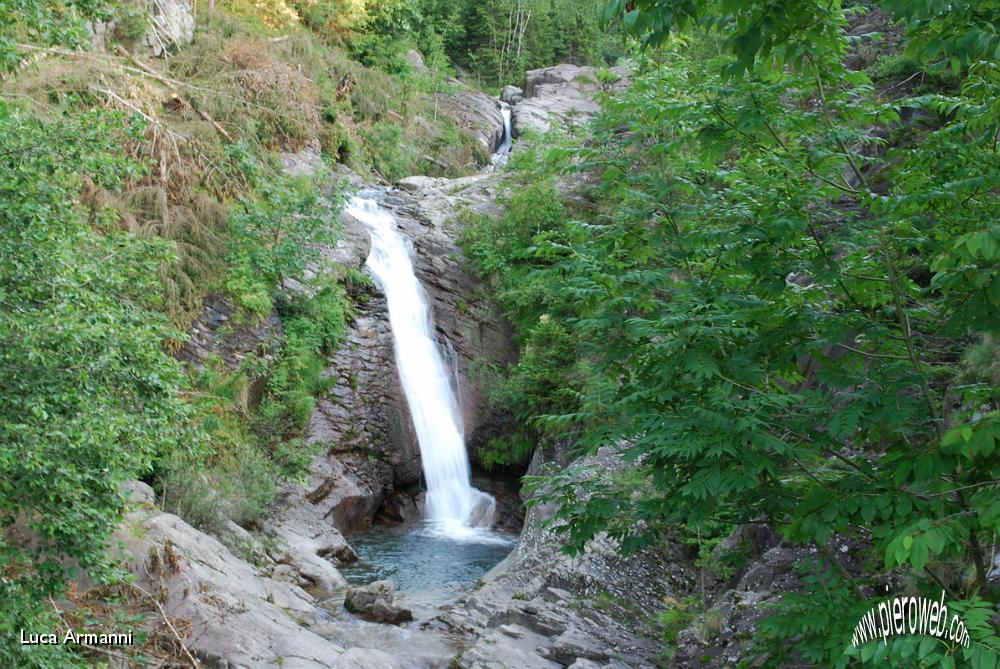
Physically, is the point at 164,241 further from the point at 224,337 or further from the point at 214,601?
the point at 224,337

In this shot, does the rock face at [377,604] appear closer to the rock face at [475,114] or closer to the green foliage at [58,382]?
the green foliage at [58,382]

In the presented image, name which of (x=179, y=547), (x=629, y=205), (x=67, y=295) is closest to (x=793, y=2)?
(x=629, y=205)

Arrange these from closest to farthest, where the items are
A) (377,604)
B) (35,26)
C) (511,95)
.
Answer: (35,26)
(377,604)
(511,95)

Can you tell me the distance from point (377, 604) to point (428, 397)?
749cm

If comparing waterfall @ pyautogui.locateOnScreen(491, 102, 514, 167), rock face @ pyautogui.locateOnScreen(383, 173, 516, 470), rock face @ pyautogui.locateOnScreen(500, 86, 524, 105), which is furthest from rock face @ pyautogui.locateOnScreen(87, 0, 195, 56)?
rock face @ pyautogui.locateOnScreen(500, 86, 524, 105)

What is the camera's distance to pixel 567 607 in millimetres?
9203

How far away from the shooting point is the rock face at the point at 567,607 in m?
8.00

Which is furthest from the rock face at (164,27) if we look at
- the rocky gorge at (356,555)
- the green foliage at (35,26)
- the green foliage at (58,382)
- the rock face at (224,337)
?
the green foliage at (58,382)

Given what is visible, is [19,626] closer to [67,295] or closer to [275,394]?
[67,295]

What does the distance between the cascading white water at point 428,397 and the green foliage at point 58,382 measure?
910 centimetres

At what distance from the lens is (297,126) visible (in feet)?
62.2

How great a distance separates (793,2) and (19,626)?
6.03 meters

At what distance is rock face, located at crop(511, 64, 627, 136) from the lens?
31.0 metres

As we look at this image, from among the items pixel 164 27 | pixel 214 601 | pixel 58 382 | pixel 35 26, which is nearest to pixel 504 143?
pixel 164 27
